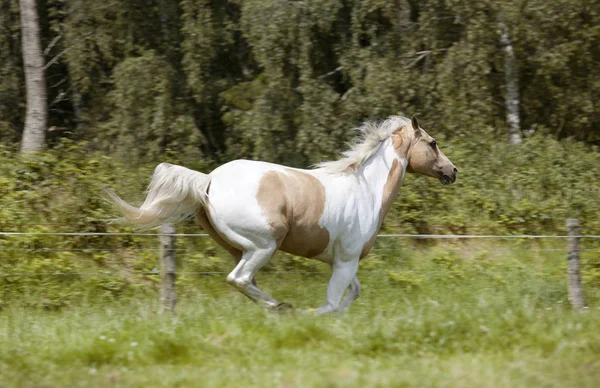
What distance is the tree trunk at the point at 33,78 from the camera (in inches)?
548

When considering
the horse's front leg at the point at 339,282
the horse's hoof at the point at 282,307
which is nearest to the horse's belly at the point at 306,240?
the horse's front leg at the point at 339,282

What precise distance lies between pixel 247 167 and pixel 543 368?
2999 millimetres

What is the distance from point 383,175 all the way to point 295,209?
3.67ft

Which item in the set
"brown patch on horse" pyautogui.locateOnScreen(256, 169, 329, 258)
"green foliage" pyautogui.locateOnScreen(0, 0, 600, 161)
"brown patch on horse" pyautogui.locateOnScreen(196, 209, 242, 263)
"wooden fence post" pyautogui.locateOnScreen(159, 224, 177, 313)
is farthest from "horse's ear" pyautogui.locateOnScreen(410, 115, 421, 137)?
"green foliage" pyautogui.locateOnScreen(0, 0, 600, 161)

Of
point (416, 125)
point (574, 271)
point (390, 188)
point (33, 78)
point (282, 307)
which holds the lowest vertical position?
point (574, 271)

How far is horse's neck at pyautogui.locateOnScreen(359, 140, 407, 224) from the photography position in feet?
25.8

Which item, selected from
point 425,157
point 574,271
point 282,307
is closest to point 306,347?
point 282,307

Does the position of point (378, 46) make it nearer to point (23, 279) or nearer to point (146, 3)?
point (146, 3)

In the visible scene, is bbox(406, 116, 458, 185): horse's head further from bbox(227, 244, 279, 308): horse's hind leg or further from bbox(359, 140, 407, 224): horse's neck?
bbox(227, 244, 279, 308): horse's hind leg

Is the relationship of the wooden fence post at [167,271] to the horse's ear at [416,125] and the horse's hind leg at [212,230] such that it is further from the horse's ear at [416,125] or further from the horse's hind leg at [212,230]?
the horse's ear at [416,125]

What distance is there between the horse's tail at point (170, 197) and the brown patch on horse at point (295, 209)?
1.71 ft

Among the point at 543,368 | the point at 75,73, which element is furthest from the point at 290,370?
the point at 75,73

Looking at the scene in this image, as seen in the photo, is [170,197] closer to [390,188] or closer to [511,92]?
[390,188]

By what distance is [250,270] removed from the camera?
7230mm
